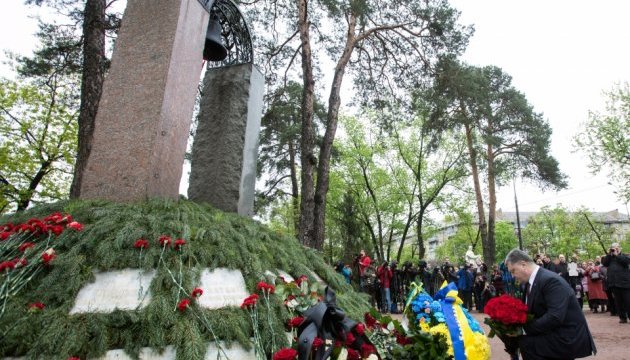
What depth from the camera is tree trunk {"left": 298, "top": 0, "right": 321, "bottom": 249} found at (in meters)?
11.0

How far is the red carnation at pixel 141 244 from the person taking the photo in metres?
3.64

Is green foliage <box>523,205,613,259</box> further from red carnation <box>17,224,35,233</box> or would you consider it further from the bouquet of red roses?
red carnation <box>17,224,35,233</box>

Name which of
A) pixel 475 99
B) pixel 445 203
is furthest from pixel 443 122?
pixel 445 203

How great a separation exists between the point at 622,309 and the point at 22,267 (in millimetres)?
11798

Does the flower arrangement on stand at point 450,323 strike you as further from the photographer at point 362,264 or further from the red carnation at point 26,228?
the photographer at point 362,264

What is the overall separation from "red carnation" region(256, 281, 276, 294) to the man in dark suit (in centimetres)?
211

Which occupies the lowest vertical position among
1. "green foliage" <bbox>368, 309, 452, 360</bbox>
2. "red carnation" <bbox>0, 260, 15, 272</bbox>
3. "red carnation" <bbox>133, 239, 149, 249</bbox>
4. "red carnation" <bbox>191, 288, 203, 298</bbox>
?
"green foliage" <bbox>368, 309, 452, 360</bbox>

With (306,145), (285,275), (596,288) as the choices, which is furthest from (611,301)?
(285,275)

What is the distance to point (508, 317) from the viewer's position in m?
3.12

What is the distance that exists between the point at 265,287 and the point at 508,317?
2.01m

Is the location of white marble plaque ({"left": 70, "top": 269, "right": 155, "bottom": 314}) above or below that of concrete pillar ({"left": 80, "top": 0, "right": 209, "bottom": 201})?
below

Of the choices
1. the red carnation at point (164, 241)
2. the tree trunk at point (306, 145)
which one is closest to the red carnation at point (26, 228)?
the red carnation at point (164, 241)

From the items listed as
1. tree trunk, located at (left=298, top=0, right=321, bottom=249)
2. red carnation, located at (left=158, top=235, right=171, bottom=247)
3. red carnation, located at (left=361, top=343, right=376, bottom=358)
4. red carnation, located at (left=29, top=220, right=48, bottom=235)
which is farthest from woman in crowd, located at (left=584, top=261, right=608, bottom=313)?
red carnation, located at (left=29, top=220, right=48, bottom=235)

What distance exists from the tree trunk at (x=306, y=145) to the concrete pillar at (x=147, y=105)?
608 cm
